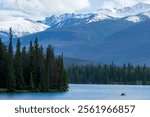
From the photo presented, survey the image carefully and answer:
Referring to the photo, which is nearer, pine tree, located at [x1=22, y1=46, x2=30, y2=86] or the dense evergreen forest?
the dense evergreen forest

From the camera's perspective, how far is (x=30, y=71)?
14525 centimetres

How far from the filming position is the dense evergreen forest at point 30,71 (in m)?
135

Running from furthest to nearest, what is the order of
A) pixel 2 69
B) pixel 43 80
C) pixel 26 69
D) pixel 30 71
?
pixel 26 69 → pixel 30 71 → pixel 43 80 → pixel 2 69

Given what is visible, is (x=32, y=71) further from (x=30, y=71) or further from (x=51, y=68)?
(x=51, y=68)

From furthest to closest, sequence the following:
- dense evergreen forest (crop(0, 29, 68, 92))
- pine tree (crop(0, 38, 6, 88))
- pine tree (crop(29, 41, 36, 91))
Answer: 1. pine tree (crop(29, 41, 36, 91))
2. pine tree (crop(0, 38, 6, 88))
3. dense evergreen forest (crop(0, 29, 68, 92))

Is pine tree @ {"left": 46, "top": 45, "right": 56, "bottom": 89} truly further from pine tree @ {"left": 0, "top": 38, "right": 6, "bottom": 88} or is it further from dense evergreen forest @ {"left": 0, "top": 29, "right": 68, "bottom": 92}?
pine tree @ {"left": 0, "top": 38, "right": 6, "bottom": 88}

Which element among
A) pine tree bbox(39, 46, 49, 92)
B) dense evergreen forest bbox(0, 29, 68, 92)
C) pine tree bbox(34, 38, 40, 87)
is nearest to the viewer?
dense evergreen forest bbox(0, 29, 68, 92)

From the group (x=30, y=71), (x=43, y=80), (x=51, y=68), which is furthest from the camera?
(x=51, y=68)

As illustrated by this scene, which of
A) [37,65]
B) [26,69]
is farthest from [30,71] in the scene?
[37,65]

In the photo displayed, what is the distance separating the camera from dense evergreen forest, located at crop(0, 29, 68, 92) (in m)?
135

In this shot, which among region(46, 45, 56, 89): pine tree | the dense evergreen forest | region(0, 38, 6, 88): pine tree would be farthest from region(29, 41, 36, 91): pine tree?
region(0, 38, 6, 88): pine tree

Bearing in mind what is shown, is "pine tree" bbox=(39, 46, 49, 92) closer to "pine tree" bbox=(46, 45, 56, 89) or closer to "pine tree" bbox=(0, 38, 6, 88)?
"pine tree" bbox=(46, 45, 56, 89)

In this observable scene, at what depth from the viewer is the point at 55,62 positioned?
160 m

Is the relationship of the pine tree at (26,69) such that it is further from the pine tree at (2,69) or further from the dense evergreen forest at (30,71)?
the pine tree at (2,69)
